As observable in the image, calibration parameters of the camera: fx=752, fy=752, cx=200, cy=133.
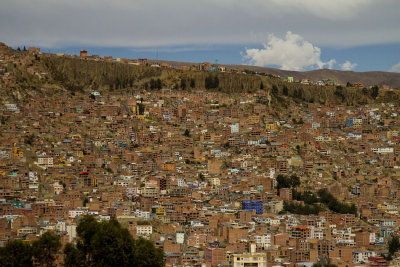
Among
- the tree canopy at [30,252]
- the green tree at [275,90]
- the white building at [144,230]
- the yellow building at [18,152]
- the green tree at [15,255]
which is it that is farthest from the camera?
the green tree at [275,90]

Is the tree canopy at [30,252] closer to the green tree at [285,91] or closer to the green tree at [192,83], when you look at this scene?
the green tree at [192,83]

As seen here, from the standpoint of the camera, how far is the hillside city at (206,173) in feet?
134

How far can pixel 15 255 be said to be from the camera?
942 inches

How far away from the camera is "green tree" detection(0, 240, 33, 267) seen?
77.5 feet

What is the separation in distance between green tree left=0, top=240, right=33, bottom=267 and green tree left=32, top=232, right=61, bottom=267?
0.28m

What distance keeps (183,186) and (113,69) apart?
99.8 ft

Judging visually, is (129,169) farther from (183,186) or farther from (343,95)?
(343,95)

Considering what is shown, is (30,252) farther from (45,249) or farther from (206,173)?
(206,173)

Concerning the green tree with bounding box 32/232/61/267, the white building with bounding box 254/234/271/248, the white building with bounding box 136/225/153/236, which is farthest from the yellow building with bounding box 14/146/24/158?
the green tree with bounding box 32/232/61/267

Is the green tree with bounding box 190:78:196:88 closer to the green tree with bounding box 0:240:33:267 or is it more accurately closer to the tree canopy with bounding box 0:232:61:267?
the tree canopy with bounding box 0:232:61:267

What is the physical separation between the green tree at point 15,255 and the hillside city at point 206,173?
12595 mm

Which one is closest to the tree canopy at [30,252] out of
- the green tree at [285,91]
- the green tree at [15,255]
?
the green tree at [15,255]

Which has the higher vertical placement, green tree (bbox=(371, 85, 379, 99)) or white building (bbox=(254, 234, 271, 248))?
green tree (bbox=(371, 85, 379, 99))

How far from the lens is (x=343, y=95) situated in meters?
85.0
